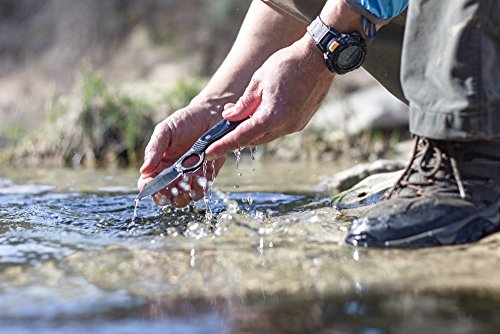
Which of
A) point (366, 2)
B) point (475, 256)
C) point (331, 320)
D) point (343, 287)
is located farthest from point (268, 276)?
point (366, 2)

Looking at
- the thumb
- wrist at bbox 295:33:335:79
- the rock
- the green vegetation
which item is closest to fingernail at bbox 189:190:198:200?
the thumb

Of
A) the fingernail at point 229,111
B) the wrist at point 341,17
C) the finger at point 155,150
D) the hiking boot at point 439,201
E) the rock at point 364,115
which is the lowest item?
the hiking boot at point 439,201

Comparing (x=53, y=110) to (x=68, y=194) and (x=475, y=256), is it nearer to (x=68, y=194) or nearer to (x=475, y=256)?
(x=68, y=194)

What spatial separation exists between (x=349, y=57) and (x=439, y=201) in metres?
0.49

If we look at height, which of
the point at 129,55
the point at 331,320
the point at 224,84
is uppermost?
the point at 129,55

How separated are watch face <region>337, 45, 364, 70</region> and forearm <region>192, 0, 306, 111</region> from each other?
55cm

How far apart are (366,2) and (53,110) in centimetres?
427

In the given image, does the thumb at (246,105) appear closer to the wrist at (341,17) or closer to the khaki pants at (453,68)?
the wrist at (341,17)

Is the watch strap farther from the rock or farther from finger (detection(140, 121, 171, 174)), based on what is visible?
the rock

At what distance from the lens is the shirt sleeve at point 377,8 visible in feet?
6.34

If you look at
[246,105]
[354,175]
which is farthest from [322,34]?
[354,175]

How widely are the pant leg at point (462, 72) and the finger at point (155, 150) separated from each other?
88 centimetres

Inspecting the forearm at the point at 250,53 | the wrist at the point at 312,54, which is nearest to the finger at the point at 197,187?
the forearm at the point at 250,53

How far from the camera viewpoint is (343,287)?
1.33 metres
